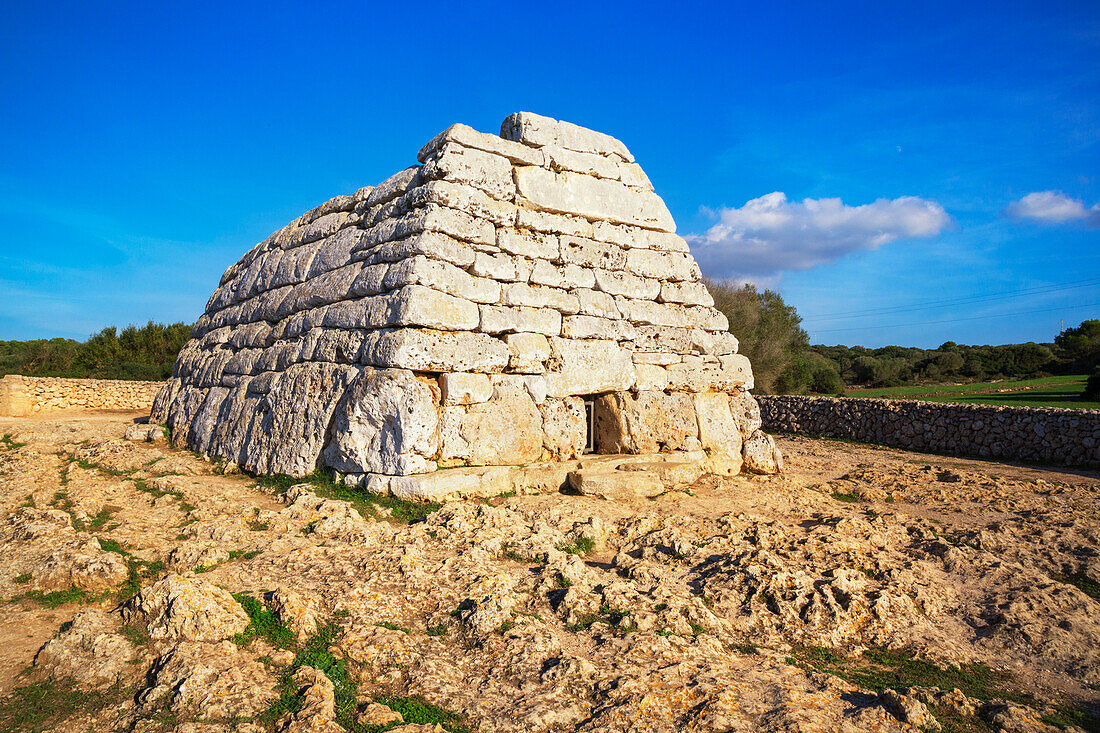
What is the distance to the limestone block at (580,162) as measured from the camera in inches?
326

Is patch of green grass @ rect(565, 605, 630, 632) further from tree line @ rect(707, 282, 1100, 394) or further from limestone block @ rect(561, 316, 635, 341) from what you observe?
tree line @ rect(707, 282, 1100, 394)

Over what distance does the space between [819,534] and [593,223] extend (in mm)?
4852

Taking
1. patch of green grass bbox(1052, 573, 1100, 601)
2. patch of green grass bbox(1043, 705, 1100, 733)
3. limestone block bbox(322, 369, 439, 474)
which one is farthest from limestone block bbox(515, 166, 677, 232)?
patch of green grass bbox(1043, 705, 1100, 733)

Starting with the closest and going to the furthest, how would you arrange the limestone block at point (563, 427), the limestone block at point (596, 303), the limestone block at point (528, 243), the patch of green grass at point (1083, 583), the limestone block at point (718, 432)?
1. the patch of green grass at point (1083, 583)
2. the limestone block at point (563, 427)
3. the limestone block at point (528, 243)
4. the limestone block at point (596, 303)
5. the limestone block at point (718, 432)

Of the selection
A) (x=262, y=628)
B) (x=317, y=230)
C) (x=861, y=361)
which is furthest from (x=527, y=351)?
(x=861, y=361)

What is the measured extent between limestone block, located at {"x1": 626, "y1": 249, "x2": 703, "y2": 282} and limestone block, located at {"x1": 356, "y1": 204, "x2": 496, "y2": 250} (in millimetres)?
2233

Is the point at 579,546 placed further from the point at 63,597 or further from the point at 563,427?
the point at 63,597

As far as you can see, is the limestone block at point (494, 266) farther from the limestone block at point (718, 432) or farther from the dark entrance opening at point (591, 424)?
the limestone block at point (718, 432)

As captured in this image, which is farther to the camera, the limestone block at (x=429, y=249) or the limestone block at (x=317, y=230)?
the limestone block at (x=317, y=230)

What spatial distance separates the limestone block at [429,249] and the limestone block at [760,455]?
485 cm

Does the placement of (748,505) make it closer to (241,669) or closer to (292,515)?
(292,515)

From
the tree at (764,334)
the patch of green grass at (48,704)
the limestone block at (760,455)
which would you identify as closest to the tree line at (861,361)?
the tree at (764,334)

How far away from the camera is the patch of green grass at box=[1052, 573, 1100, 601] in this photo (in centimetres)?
496

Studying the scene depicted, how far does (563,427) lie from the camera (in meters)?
7.47
